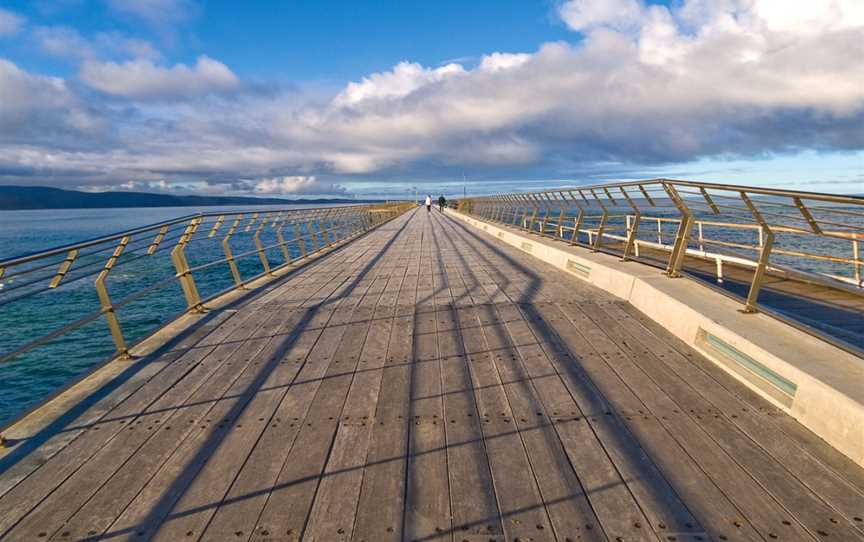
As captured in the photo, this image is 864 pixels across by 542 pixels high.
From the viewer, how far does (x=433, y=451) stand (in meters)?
2.68

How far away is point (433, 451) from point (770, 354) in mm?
2572

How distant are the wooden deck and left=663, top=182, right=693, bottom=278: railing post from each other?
5.88 feet

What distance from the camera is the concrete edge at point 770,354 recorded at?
2.68 meters

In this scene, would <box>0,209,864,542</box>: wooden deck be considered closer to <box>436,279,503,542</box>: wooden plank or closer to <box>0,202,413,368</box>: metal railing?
<box>436,279,503,542</box>: wooden plank

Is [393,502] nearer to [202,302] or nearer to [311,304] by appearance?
[311,304]

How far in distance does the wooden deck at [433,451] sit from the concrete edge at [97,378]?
162 mm

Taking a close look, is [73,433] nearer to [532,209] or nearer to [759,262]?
[759,262]

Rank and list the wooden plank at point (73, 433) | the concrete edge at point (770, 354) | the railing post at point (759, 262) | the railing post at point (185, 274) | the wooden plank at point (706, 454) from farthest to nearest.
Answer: the railing post at point (185, 274), the railing post at point (759, 262), the concrete edge at point (770, 354), the wooden plank at point (73, 433), the wooden plank at point (706, 454)

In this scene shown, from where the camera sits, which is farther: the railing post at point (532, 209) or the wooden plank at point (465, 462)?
the railing post at point (532, 209)

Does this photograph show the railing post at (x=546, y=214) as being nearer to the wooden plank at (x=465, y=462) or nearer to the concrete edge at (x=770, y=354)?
the concrete edge at (x=770, y=354)

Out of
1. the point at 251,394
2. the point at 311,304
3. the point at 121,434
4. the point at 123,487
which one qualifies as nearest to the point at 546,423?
the point at 251,394

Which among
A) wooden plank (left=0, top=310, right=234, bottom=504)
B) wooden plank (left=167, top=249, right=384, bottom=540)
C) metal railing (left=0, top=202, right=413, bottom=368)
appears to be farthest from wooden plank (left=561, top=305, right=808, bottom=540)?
metal railing (left=0, top=202, right=413, bottom=368)

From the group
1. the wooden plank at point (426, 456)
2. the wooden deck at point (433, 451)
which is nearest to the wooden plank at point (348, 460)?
the wooden deck at point (433, 451)

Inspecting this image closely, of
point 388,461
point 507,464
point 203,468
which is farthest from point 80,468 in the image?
point 507,464
